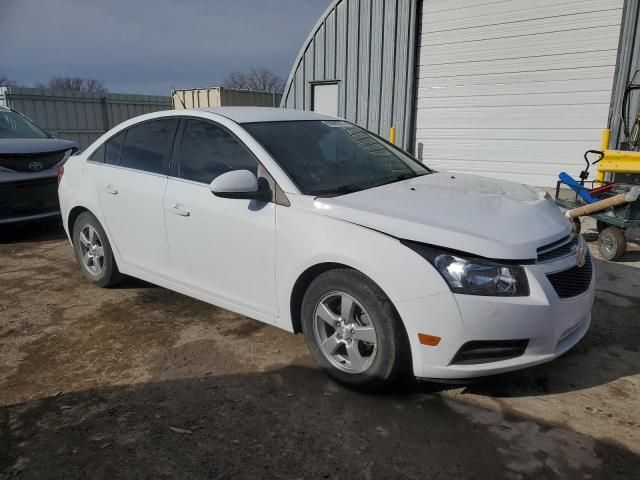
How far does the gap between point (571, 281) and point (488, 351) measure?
655 millimetres

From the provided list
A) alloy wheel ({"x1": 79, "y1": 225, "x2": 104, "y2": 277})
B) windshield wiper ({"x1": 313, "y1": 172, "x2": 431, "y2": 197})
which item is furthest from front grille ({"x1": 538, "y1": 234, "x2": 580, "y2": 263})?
alloy wheel ({"x1": 79, "y1": 225, "x2": 104, "y2": 277})

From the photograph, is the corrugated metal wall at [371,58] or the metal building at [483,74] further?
the corrugated metal wall at [371,58]

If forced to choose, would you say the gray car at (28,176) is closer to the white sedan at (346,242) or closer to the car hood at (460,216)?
the white sedan at (346,242)

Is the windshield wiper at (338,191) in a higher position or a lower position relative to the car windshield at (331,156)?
lower

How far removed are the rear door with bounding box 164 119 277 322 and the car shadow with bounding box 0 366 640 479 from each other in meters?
0.67

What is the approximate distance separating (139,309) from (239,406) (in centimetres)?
182

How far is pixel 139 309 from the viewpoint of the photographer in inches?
167

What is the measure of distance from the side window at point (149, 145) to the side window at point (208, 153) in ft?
0.58

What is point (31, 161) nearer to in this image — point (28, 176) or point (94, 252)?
point (28, 176)

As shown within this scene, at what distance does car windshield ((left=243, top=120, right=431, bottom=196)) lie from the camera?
3.24 m

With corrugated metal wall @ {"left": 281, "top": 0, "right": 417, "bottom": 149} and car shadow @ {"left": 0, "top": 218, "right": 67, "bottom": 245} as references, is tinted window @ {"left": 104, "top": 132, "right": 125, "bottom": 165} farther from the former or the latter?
corrugated metal wall @ {"left": 281, "top": 0, "right": 417, "bottom": 149}

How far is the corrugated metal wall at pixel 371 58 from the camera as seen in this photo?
1072 centimetres

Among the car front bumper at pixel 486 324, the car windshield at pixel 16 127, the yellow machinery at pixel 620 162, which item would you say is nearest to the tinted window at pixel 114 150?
the car front bumper at pixel 486 324

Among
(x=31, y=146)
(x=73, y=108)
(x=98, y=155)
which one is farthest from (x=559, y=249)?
(x=73, y=108)
